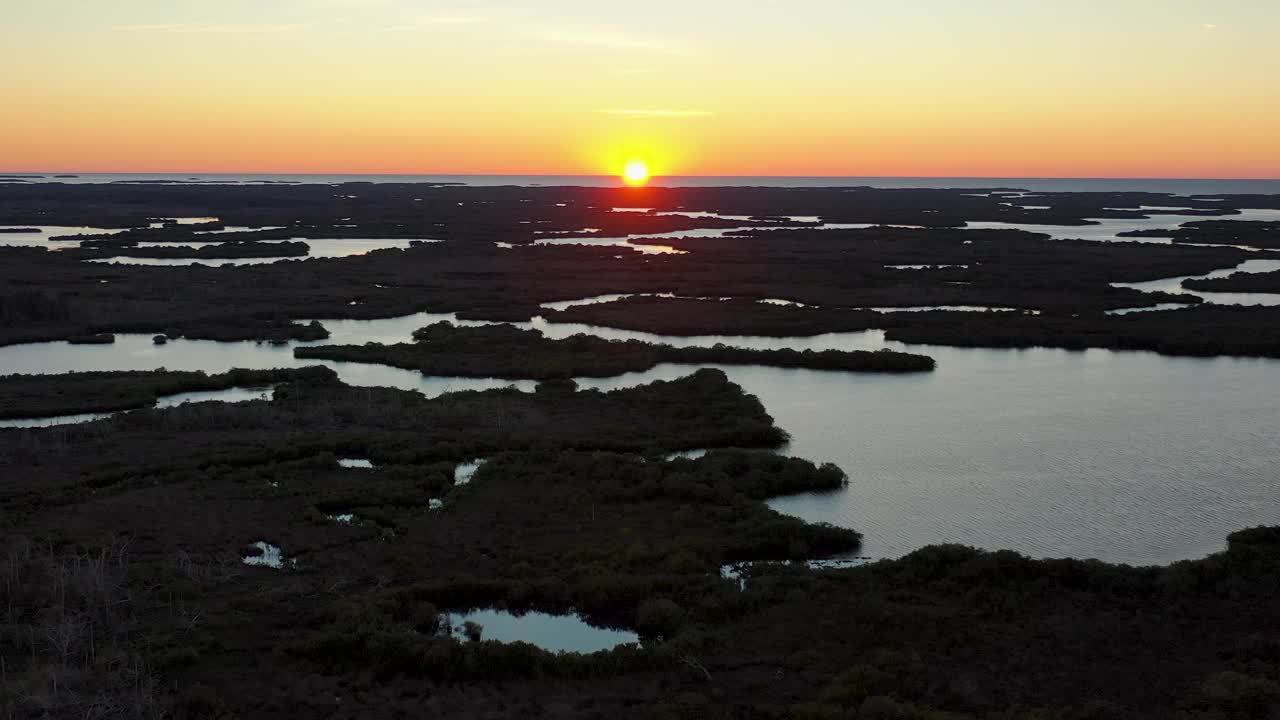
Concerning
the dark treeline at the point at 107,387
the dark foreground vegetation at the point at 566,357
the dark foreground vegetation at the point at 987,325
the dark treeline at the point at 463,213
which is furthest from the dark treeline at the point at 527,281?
the dark treeline at the point at 463,213

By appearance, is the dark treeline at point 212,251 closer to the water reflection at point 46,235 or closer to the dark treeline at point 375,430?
the water reflection at point 46,235

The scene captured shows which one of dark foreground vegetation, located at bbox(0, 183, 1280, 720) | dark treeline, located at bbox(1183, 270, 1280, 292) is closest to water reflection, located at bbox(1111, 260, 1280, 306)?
dark treeline, located at bbox(1183, 270, 1280, 292)

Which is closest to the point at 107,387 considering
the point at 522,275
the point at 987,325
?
the point at 987,325

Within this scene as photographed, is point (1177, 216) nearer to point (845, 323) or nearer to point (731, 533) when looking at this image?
point (845, 323)

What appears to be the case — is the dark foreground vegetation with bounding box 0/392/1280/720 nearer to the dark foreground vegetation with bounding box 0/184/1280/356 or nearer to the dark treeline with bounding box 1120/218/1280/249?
the dark foreground vegetation with bounding box 0/184/1280/356

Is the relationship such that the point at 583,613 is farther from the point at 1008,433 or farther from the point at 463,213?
the point at 463,213

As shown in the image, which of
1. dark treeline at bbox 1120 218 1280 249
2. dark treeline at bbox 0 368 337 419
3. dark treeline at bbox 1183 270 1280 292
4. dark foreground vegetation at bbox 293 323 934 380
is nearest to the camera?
dark treeline at bbox 0 368 337 419
